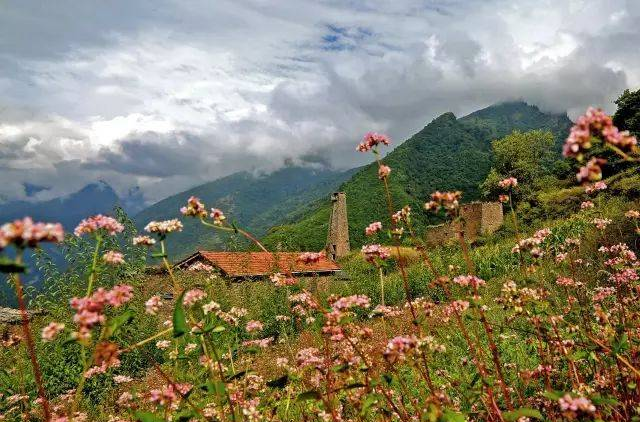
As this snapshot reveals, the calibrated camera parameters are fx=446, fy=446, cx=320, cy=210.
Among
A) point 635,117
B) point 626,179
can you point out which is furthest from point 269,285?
point 635,117

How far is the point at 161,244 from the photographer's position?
3055 millimetres

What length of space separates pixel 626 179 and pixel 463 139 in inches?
3615

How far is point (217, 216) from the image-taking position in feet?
10.3

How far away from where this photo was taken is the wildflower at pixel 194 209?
3006 mm

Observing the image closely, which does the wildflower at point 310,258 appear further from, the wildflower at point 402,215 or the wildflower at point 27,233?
the wildflower at point 27,233

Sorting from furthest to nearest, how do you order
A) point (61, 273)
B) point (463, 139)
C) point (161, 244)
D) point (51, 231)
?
point (463, 139), point (61, 273), point (161, 244), point (51, 231)

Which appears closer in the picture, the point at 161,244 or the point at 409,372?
the point at 161,244

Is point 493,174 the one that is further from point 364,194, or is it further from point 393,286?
point 393,286

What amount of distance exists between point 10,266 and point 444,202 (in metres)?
2.30

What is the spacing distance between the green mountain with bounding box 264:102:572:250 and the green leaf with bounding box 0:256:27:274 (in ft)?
169

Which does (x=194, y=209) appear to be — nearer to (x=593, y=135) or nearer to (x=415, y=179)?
(x=593, y=135)

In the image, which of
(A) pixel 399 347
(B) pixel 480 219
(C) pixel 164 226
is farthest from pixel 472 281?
(B) pixel 480 219

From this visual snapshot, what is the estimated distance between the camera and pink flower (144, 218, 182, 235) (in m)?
3.02

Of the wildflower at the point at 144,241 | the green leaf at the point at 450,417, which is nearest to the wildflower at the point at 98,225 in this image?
the wildflower at the point at 144,241
